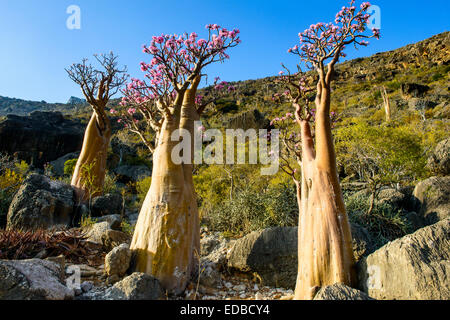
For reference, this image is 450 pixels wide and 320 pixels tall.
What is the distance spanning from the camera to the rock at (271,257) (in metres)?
4.19

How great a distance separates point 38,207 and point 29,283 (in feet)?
15.0

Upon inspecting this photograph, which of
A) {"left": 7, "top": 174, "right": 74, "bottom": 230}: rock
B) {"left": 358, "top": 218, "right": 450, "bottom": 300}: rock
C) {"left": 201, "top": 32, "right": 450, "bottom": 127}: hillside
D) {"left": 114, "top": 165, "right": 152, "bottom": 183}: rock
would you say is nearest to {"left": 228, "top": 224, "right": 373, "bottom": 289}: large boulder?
{"left": 358, "top": 218, "right": 450, "bottom": 300}: rock

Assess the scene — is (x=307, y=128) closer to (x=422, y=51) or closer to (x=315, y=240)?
(x=315, y=240)

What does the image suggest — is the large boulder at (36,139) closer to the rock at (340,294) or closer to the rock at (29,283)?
the rock at (29,283)

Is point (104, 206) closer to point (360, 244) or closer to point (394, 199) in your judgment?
point (360, 244)

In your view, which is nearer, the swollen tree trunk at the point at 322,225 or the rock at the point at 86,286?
the swollen tree trunk at the point at 322,225

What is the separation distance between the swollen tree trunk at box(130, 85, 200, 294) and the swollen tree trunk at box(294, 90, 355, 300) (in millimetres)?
1583

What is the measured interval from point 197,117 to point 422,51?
172 feet

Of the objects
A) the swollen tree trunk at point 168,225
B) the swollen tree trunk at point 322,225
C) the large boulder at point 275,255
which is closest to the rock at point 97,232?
the swollen tree trunk at point 168,225

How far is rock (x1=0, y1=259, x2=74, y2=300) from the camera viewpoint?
7.68ft

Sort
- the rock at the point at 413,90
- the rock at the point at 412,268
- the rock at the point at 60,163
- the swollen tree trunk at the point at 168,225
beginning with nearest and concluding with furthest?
the rock at the point at 412,268
the swollen tree trunk at the point at 168,225
the rock at the point at 60,163
the rock at the point at 413,90

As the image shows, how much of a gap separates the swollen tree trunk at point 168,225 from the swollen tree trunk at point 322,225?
1583 millimetres

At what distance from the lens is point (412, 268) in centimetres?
246
